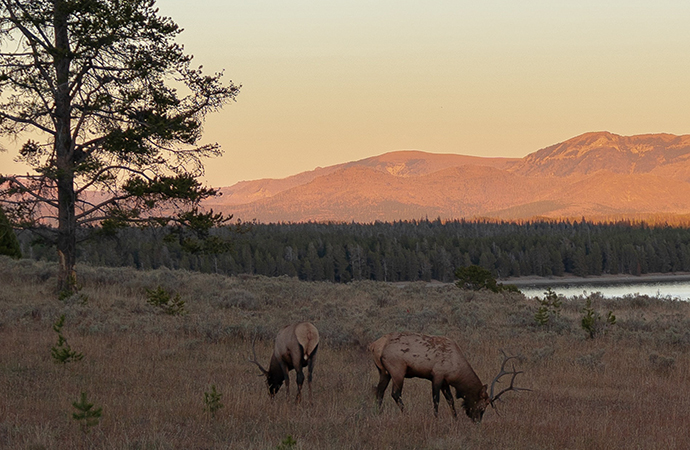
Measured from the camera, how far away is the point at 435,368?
9.02 m

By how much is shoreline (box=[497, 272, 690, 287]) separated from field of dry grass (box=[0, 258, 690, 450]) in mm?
104487

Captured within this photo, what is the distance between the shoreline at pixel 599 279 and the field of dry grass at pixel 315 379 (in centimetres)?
10449

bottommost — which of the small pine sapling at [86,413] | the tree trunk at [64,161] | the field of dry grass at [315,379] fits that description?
the field of dry grass at [315,379]

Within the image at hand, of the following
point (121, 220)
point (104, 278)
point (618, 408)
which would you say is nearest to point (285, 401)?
point (618, 408)

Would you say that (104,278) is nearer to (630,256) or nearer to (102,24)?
(102,24)

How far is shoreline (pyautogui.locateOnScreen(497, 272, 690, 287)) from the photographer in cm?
12356

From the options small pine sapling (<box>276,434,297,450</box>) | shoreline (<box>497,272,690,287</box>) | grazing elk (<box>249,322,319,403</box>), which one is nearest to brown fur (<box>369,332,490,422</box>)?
grazing elk (<box>249,322,319,403</box>)

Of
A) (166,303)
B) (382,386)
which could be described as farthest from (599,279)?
(382,386)

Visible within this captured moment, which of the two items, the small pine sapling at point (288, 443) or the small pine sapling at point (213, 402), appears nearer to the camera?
the small pine sapling at point (288, 443)

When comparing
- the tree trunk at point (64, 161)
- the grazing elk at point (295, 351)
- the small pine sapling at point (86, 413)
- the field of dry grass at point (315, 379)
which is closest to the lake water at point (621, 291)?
the field of dry grass at point (315, 379)

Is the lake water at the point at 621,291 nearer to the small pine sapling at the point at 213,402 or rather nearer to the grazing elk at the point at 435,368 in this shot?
the grazing elk at the point at 435,368

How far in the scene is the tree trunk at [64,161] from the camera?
62.7ft

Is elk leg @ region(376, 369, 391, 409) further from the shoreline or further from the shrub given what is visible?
the shoreline

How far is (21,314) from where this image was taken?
16.8 metres
